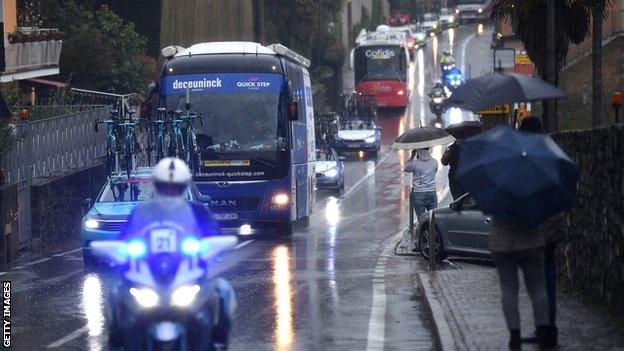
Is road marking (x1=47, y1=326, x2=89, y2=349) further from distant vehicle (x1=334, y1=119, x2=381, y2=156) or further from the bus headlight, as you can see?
distant vehicle (x1=334, y1=119, x2=381, y2=156)

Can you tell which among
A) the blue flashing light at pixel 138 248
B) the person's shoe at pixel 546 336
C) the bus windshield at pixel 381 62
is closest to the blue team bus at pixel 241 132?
the person's shoe at pixel 546 336

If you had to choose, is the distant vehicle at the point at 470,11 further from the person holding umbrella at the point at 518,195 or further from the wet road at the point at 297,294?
the person holding umbrella at the point at 518,195

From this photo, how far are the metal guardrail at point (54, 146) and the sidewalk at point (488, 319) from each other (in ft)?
40.3

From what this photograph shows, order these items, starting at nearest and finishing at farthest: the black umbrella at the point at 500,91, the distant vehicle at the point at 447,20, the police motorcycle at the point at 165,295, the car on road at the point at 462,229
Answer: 1. the police motorcycle at the point at 165,295
2. the black umbrella at the point at 500,91
3. the car on road at the point at 462,229
4. the distant vehicle at the point at 447,20

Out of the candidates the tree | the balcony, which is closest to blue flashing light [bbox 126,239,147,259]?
the tree

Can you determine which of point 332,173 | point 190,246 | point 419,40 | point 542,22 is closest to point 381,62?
point 332,173

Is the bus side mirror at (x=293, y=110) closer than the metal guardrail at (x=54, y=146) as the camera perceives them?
Yes

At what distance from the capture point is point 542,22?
2978 cm

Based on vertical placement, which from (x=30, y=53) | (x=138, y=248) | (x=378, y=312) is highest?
(x=30, y=53)

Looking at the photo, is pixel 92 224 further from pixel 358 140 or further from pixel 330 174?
pixel 358 140

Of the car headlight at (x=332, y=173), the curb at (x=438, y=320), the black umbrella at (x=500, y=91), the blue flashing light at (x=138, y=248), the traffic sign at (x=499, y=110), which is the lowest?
the curb at (x=438, y=320)

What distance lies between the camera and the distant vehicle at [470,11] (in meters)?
125

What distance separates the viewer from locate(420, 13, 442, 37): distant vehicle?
4712 inches

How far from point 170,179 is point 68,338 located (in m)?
4.68
